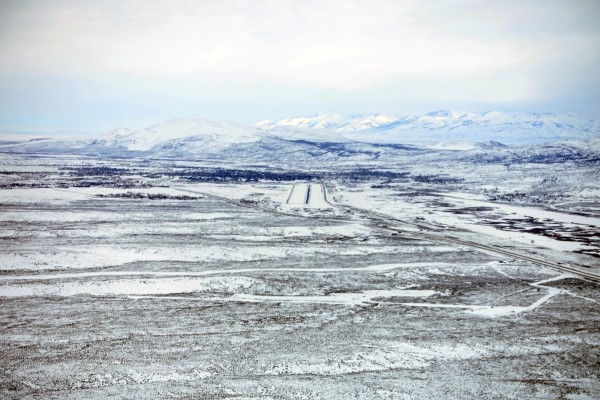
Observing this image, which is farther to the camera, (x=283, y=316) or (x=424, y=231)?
(x=424, y=231)

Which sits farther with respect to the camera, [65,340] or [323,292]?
[323,292]

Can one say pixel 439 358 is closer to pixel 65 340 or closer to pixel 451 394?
pixel 451 394

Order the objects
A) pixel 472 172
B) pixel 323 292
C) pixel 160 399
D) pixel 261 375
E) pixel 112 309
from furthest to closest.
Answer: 1. pixel 472 172
2. pixel 323 292
3. pixel 112 309
4. pixel 261 375
5. pixel 160 399

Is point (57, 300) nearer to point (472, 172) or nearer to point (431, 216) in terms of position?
point (431, 216)

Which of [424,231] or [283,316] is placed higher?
[424,231]

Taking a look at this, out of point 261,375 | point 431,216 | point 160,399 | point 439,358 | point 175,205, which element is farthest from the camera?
point 175,205

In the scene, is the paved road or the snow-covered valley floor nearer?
the snow-covered valley floor

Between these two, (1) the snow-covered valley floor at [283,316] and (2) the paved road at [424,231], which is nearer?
(1) the snow-covered valley floor at [283,316]

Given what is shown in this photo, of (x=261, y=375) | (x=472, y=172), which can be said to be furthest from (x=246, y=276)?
(x=472, y=172)
